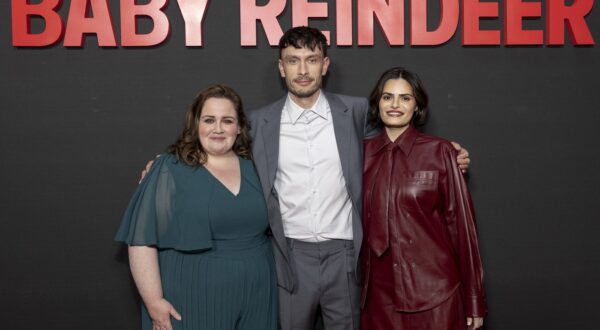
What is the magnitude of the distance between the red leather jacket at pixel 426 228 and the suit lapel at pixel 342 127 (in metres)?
0.19

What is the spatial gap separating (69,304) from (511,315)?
267cm

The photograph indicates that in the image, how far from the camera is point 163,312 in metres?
2.12

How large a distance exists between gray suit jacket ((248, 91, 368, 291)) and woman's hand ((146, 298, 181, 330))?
1.69 feet

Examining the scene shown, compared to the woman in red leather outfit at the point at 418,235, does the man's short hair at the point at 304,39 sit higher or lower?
higher

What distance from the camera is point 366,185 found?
2.41m

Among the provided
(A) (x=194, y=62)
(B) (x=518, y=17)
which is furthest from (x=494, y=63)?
(A) (x=194, y=62)

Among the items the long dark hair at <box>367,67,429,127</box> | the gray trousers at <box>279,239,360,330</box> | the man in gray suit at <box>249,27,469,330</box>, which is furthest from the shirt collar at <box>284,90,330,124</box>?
the gray trousers at <box>279,239,360,330</box>

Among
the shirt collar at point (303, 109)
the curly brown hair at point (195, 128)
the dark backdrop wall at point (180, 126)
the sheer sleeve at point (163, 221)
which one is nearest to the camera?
the sheer sleeve at point (163, 221)

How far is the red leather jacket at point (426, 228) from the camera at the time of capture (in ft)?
7.40

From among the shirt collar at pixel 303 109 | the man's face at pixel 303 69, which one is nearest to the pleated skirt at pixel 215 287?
the shirt collar at pixel 303 109

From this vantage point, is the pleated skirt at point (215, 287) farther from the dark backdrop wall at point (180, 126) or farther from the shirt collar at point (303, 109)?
the dark backdrop wall at point (180, 126)

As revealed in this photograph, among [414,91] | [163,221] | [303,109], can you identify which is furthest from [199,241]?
[414,91]

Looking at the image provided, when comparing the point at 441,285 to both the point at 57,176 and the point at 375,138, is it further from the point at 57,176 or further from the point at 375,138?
the point at 57,176

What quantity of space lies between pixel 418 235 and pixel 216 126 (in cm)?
101
